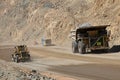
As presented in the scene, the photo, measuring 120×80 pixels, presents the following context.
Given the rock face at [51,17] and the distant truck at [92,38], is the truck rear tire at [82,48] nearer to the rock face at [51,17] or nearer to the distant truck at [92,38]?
the distant truck at [92,38]

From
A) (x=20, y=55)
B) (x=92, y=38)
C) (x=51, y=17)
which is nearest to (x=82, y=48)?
(x=92, y=38)

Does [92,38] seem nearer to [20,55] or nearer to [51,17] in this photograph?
[20,55]

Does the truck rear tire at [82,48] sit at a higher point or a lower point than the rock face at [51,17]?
lower

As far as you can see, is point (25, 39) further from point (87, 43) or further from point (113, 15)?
point (87, 43)

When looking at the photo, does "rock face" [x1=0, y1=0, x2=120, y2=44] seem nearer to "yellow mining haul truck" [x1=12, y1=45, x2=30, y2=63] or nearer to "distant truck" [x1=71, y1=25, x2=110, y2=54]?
"distant truck" [x1=71, y1=25, x2=110, y2=54]

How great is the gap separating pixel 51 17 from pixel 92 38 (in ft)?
88.5

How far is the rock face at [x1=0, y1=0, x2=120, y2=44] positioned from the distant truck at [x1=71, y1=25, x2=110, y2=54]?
4743mm

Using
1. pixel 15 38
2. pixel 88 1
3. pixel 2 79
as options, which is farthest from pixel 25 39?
pixel 2 79

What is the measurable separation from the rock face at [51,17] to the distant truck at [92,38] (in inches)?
187

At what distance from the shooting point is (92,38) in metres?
31.7

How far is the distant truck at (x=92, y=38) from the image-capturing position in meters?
31.6

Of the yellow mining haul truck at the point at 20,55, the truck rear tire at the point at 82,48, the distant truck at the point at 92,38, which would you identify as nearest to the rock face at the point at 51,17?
the distant truck at the point at 92,38

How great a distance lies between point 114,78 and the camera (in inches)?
644

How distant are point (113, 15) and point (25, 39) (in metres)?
27.5
